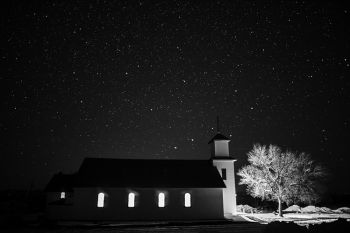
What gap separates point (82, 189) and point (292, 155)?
93.9 feet

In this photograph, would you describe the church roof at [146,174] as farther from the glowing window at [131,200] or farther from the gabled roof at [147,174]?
the glowing window at [131,200]

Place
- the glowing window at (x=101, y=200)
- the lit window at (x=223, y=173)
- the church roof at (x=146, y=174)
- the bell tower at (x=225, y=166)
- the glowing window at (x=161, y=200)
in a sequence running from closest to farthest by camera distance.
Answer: the glowing window at (x=101, y=200)
the glowing window at (x=161, y=200)
the church roof at (x=146, y=174)
the bell tower at (x=225, y=166)
the lit window at (x=223, y=173)

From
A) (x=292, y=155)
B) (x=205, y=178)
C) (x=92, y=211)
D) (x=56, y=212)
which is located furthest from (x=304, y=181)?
(x=56, y=212)

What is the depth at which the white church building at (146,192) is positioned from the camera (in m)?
35.4

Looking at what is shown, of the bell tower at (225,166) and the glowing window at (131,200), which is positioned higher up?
the bell tower at (225,166)

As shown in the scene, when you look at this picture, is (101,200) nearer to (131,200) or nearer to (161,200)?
(131,200)

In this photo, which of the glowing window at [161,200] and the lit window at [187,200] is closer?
the glowing window at [161,200]

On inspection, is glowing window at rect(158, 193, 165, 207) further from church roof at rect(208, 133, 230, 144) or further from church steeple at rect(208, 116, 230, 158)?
church roof at rect(208, 133, 230, 144)

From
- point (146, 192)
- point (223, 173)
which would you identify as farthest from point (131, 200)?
point (223, 173)

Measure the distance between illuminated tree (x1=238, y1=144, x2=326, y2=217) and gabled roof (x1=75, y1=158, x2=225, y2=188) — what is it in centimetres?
545

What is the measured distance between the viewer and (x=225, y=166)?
141ft

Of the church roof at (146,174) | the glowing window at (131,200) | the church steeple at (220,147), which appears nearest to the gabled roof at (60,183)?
the church roof at (146,174)

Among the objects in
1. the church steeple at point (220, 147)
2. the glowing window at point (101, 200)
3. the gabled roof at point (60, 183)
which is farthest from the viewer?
the gabled roof at point (60, 183)

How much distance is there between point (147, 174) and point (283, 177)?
18807 millimetres
